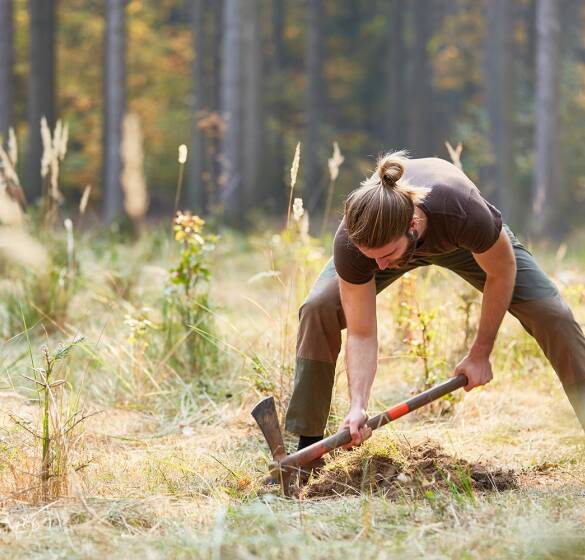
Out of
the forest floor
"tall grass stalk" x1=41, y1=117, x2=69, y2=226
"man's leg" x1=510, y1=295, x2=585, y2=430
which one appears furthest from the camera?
"tall grass stalk" x1=41, y1=117, x2=69, y2=226

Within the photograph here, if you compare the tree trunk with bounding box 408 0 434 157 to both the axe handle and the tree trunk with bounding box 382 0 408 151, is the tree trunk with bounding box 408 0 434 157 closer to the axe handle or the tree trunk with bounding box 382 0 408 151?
the tree trunk with bounding box 382 0 408 151

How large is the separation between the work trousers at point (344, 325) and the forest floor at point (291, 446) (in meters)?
0.24

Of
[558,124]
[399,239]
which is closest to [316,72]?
[558,124]

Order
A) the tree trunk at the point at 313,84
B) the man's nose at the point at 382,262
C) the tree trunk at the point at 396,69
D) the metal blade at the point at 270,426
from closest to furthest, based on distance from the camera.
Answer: the man's nose at the point at 382,262 < the metal blade at the point at 270,426 < the tree trunk at the point at 313,84 < the tree trunk at the point at 396,69

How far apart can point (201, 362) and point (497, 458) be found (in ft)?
5.33

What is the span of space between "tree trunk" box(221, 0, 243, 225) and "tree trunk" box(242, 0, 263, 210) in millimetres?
97

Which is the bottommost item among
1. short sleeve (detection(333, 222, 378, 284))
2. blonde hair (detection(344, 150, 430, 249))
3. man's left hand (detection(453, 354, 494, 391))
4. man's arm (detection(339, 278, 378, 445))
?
man's left hand (detection(453, 354, 494, 391))

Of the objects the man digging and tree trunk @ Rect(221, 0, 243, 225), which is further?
tree trunk @ Rect(221, 0, 243, 225)

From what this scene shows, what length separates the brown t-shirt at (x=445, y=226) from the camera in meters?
3.26

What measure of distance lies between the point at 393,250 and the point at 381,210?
17cm

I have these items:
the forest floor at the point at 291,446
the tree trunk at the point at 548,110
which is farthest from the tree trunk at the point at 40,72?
the forest floor at the point at 291,446

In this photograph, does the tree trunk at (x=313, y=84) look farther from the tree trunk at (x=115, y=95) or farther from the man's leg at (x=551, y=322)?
the man's leg at (x=551, y=322)

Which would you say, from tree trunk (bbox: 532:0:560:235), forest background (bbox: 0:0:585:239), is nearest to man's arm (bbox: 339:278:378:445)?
forest background (bbox: 0:0:585:239)

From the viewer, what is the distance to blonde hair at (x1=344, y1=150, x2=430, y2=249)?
3.00 meters
